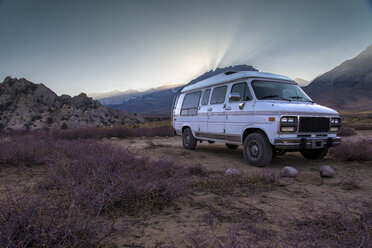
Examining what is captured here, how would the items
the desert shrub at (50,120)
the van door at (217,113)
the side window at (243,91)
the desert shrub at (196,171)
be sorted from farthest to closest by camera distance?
the desert shrub at (50,120) → the van door at (217,113) → the side window at (243,91) → the desert shrub at (196,171)

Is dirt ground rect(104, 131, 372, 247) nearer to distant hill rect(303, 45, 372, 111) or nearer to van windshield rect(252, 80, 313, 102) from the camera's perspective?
van windshield rect(252, 80, 313, 102)

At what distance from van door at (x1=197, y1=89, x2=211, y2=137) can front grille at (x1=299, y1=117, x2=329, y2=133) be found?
10.0ft

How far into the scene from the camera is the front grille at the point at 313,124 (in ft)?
16.7

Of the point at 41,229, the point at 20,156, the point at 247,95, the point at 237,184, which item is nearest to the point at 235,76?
the point at 247,95

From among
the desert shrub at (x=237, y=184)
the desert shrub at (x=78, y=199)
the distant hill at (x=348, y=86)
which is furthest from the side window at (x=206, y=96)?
the distant hill at (x=348, y=86)

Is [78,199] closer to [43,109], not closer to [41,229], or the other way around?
[41,229]

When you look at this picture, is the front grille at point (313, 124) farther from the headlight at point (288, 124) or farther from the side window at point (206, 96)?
the side window at point (206, 96)

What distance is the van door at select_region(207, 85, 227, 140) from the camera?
6688 millimetres

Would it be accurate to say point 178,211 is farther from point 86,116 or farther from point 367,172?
point 86,116

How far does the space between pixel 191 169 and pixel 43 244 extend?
128 inches

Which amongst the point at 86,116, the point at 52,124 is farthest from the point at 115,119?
the point at 52,124

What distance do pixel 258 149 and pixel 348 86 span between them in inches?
5803

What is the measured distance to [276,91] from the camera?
6000mm

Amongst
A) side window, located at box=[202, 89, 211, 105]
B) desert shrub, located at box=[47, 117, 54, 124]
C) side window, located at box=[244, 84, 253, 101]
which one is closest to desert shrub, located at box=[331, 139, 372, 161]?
side window, located at box=[244, 84, 253, 101]
